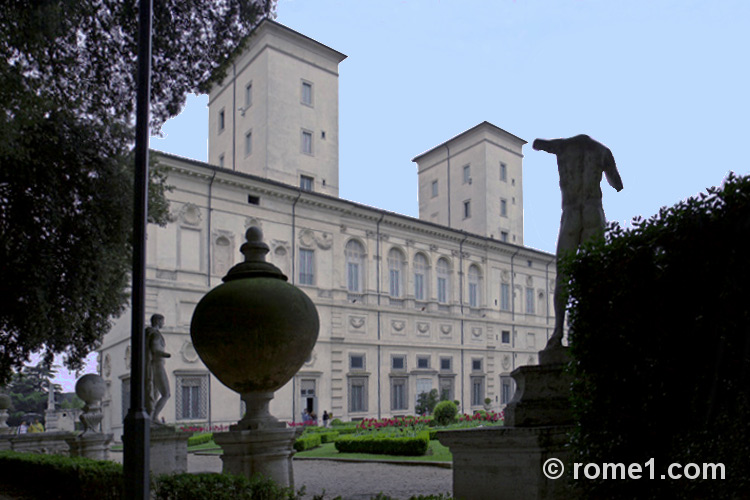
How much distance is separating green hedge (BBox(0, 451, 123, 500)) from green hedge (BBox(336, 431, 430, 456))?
26.8ft

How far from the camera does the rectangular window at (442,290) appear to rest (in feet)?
128

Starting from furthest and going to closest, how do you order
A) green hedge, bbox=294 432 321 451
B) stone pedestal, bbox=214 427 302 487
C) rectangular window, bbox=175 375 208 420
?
rectangular window, bbox=175 375 208 420 → green hedge, bbox=294 432 321 451 → stone pedestal, bbox=214 427 302 487

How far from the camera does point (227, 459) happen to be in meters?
7.04

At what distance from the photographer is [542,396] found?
286 inches

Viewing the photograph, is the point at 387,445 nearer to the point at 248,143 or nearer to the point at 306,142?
the point at 306,142

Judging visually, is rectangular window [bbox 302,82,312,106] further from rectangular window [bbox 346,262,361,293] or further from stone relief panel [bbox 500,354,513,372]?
stone relief panel [bbox 500,354,513,372]

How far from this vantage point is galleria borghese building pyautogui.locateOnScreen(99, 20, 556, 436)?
28.5 meters

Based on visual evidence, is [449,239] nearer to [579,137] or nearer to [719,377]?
[579,137]

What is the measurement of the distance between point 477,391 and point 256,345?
35.5 m

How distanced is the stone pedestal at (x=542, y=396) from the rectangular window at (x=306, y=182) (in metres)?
28.6

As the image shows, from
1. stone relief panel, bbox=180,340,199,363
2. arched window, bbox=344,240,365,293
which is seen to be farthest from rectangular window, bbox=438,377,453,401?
stone relief panel, bbox=180,340,199,363

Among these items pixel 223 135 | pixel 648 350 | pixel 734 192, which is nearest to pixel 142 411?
pixel 648 350

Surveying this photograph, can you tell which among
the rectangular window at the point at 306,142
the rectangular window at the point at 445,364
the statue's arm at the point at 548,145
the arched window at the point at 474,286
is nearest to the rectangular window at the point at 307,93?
the rectangular window at the point at 306,142

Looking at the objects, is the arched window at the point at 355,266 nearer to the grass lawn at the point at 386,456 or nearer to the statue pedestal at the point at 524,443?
the grass lawn at the point at 386,456
